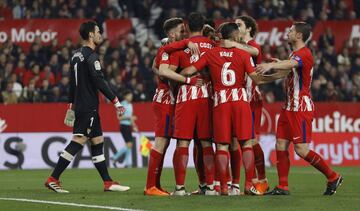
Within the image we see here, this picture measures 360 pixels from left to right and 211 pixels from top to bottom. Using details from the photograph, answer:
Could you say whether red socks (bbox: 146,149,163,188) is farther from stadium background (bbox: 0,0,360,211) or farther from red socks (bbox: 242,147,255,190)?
stadium background (bbox: 0,0,360,211)

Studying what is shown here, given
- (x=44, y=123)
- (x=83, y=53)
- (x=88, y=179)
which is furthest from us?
(x=44, y=123)

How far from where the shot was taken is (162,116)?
46.8ft

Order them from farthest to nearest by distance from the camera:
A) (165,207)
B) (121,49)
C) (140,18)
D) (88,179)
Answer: (140,18), (121,49), (88,179), (165,207)

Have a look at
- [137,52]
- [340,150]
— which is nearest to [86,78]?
[340,150]

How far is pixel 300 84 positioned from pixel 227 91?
116 cm

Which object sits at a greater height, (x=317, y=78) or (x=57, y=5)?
(x=57, y=5)

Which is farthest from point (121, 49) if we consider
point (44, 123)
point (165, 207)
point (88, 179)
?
point (165, 207)

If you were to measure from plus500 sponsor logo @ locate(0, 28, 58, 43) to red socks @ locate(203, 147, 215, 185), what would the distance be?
53.4ft

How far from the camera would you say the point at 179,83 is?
1401 centimetres

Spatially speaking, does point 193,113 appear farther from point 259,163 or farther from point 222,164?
point 259,163

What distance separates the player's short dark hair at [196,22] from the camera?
13.8 m

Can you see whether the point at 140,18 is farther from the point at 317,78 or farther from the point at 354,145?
the point at 354,145

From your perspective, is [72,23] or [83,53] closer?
[83,53]

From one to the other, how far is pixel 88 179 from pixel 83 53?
4687mm
